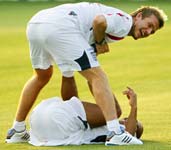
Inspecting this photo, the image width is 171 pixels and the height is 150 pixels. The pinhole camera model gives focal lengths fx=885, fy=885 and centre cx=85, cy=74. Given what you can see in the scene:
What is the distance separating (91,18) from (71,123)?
104 cm

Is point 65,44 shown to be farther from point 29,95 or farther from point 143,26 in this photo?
point 29,95

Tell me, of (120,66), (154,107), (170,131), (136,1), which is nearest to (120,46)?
(120,66)

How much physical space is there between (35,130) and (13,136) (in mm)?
491

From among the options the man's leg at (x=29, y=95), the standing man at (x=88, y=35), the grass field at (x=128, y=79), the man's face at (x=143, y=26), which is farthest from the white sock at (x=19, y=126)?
the man's face at (x=143, y=26)

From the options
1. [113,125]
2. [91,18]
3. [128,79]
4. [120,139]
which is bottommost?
[128,79]

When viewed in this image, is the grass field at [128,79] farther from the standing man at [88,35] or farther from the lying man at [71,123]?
the standing man at [88,35]

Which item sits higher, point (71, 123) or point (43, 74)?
point (43, 74)

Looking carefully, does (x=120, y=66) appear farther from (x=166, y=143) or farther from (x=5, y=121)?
(x=166, y=143)

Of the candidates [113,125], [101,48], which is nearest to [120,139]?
[113,125]

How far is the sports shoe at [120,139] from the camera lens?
27.8 ft

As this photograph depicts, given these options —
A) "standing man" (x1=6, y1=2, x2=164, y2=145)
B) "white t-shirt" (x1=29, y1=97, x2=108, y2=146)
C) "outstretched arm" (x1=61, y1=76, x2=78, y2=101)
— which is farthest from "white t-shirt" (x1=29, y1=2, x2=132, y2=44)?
"white t-shirt" (x1=29, y1=97, x2=108, y2=146)

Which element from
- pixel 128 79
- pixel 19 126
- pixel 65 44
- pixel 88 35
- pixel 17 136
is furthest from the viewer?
pixel 128 79

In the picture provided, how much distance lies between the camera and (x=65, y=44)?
8555mm

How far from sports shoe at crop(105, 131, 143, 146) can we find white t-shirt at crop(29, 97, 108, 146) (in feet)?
0.76
